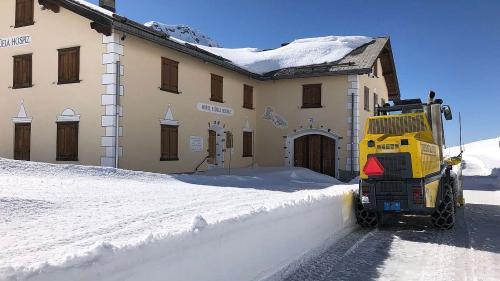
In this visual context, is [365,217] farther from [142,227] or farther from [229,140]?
[229,140]

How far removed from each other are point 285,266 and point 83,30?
1106 cm

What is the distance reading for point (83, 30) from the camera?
1327 centimetres

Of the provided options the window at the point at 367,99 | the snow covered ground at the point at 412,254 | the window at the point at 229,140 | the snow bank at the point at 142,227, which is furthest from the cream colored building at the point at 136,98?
the snow covered ground at the point at 412,254

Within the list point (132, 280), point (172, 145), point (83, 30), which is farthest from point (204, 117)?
point (132, 280)

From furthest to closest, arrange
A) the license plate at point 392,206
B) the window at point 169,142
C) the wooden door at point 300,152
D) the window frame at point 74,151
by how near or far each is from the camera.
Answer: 1. the wooden door at point 300,152
2. the window at point 169,142
3. the window frame at point 74,151
4. the license plate at point 392,206

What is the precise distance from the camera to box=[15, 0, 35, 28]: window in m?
14.4

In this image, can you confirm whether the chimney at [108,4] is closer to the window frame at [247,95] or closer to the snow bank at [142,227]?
the window frame at [247,95]

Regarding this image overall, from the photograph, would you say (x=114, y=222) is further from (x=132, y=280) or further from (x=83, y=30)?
(x=83, y=30)

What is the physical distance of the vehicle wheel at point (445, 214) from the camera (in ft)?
25.8

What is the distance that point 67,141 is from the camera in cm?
1338

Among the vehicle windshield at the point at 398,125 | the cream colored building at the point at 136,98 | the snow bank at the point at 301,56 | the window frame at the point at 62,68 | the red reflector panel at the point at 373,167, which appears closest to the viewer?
the red reflector panel at the point at 373,167

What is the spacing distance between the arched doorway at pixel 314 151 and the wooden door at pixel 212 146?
3829 millimetres

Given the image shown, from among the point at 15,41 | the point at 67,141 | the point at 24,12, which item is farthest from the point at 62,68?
the point at 24,12

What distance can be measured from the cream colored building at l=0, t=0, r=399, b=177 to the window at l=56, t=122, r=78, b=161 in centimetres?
3
